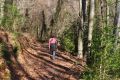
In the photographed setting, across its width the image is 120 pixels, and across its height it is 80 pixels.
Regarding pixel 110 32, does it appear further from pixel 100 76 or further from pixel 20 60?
pixel 20 60

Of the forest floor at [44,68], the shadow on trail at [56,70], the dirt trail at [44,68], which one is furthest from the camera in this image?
the shadow on trail at [56,70]

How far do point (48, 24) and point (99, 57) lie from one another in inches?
1189

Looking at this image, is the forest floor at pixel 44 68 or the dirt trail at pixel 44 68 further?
the dirt trail at pixel 44 68

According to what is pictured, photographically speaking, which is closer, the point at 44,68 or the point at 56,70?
the point at 56,70

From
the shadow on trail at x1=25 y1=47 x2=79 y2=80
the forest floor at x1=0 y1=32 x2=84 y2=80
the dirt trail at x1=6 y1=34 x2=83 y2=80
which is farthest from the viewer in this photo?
the shadow on trail at x1=25 y1=47 x2=79 y2=80

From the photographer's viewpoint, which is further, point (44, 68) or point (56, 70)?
point (44, 68)

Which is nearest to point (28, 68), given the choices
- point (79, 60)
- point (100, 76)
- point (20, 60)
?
point (20, 60)

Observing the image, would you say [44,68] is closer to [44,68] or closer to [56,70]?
[44,68]

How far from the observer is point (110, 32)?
11.7 metres

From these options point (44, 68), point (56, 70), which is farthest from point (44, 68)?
point (56, 70)

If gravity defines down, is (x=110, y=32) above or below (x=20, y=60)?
above

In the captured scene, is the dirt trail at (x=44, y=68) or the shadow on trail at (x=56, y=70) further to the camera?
the shadow on trail at (x=56, y=70)

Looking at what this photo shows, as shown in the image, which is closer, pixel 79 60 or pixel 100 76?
pixel 100 76

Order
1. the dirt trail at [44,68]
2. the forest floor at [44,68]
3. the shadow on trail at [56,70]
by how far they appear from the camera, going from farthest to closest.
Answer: the shadow on trail at [56,70] < the dirt trail at [44,68] < the forest floor at [44,68]
